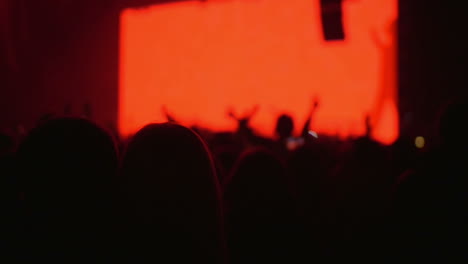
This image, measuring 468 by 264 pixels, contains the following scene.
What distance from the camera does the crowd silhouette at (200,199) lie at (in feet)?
2.58

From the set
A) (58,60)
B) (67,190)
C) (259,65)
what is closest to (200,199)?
(67,190)

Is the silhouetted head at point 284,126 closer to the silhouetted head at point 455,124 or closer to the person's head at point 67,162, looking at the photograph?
the silhouetted head at point 455,124

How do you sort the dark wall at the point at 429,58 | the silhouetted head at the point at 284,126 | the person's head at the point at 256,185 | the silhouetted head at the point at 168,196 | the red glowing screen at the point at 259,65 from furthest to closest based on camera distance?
the red glowing screen at the point at 259,65 → the dark wall at the point at 429,58 → the silhouetted head at the point at 284,126 → the person's head at the point at 256,185 → the silhouetted head at the point at 168,196

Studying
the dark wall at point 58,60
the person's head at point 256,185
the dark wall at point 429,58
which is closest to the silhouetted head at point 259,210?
the person's head at point 256,185

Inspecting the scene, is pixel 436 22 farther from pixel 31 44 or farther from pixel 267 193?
pixel 31 44

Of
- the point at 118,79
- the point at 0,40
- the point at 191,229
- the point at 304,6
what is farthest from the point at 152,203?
the point at 0,40

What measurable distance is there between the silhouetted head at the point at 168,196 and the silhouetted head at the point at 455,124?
0.96m

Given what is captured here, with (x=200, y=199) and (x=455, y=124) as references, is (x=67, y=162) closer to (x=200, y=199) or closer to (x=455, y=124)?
(x=200, y=199)

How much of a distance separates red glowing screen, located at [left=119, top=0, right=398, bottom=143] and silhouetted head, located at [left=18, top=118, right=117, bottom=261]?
15.8ft

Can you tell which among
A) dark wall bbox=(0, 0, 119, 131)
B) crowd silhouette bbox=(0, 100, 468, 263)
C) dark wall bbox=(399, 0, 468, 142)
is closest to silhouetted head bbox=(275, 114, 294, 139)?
crowd silhouette bbox=(0, 100, 468, 263)

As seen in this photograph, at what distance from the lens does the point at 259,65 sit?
19.5 feet

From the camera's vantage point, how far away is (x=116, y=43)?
7.01 m

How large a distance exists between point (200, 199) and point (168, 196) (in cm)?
7

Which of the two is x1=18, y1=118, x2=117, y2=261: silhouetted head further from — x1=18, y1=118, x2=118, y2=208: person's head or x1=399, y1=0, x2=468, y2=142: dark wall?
x1=399, y1=0, x2=468, y2=142: dark wall
